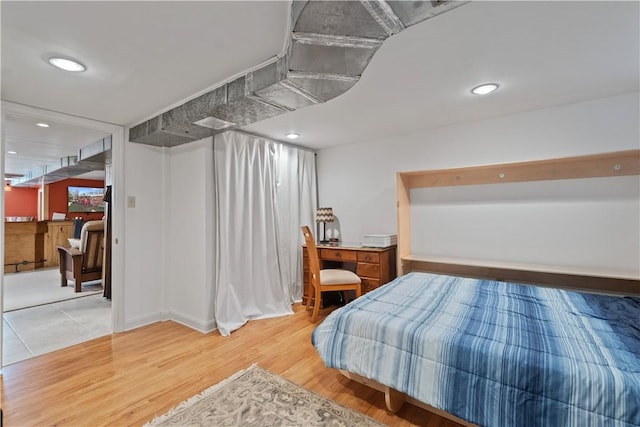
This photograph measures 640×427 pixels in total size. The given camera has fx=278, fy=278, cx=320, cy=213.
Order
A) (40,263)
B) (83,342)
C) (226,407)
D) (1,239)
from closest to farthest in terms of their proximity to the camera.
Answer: (226,407), (1,239), (83,342), (40,263)

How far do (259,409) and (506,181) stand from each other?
3.09 meters

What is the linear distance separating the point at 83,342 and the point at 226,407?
6.54 ft

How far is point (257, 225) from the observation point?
3486mm

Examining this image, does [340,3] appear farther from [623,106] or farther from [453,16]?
[623,106]

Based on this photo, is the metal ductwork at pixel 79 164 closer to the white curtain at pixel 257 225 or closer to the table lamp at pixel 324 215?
the white curtain at pixel 257 225

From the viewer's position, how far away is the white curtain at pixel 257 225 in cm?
312

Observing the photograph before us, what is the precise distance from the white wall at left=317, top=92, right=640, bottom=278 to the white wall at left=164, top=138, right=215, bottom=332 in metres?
1.85

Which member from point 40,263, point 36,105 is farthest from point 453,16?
point 40,263

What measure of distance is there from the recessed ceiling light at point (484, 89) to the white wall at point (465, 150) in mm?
811

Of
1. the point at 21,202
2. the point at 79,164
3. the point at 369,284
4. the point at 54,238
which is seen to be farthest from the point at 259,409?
the point at 21,202

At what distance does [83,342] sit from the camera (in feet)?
9.04

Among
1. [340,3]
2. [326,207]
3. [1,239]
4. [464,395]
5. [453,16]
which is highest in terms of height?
[453,16]

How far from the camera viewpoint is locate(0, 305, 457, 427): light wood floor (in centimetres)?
176

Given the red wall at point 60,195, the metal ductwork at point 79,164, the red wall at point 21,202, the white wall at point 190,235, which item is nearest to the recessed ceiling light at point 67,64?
the white wall at point 190,235
